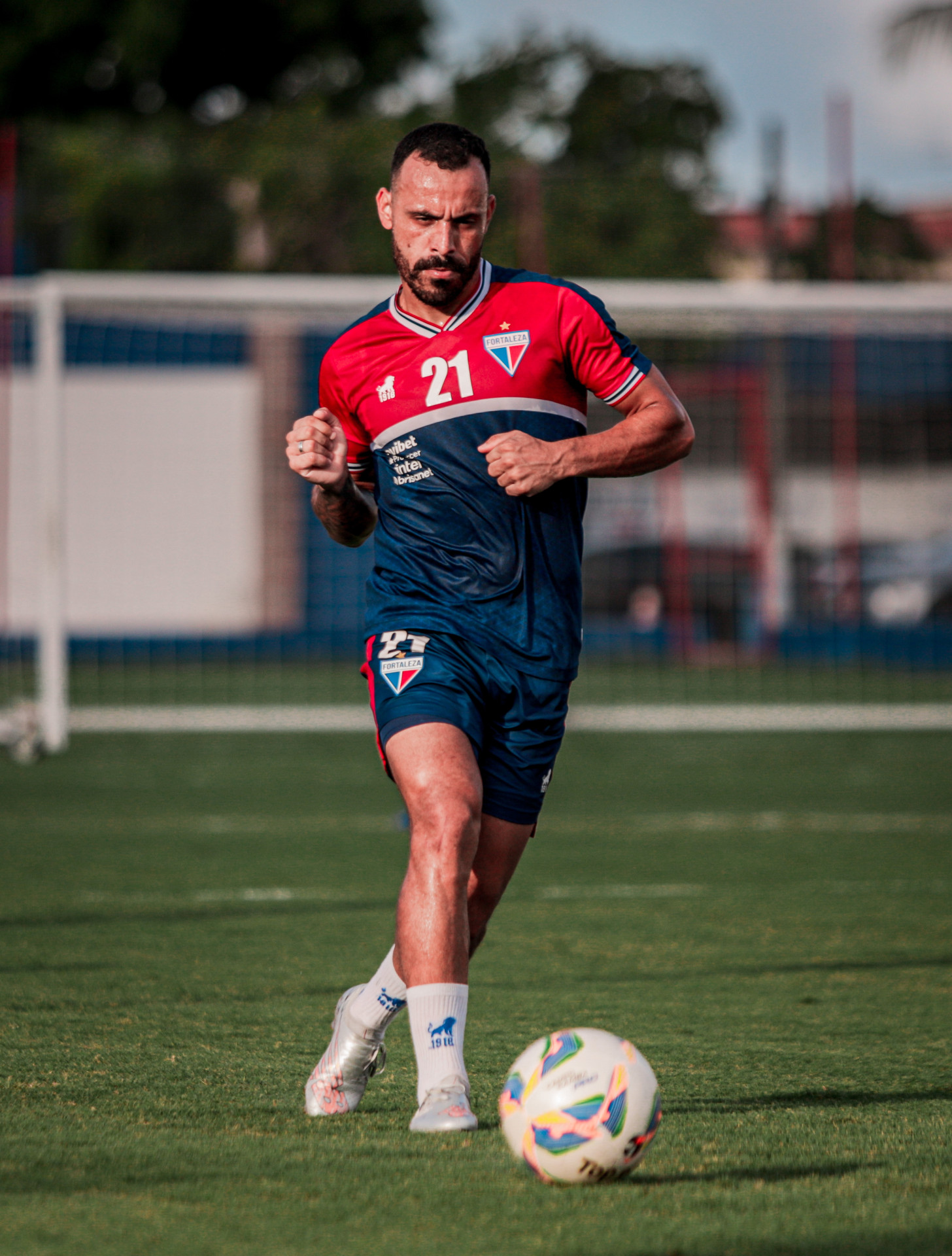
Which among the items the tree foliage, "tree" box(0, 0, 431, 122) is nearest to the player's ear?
the tree foliage

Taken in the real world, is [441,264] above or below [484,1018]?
above

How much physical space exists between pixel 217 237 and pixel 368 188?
286 centimetres

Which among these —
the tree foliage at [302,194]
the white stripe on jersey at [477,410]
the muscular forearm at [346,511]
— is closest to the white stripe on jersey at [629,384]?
the white stripe on jersey at [477,410]

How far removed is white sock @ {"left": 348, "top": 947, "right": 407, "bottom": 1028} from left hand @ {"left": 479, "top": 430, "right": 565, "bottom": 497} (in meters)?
1.02

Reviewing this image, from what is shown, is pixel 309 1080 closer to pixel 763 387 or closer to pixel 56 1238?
pixel 56 1238

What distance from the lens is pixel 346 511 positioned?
3.82 meters

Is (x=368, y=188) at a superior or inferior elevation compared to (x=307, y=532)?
superior

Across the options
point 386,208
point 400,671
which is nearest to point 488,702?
point 400,671

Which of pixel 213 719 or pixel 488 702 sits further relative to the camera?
pixel 213 719

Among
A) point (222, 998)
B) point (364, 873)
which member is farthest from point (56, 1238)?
point (364, 873)

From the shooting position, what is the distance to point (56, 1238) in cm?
250

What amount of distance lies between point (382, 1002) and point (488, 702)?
0.67m

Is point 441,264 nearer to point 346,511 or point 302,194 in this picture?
point 346,511

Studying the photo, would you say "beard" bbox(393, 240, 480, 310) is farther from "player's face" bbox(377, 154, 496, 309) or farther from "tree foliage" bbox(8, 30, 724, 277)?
"tree foliage" bbox(8, 30, 724, 277)
